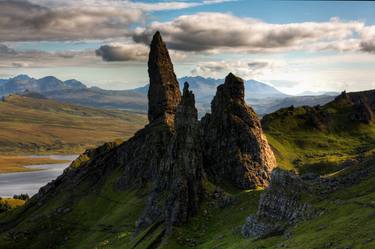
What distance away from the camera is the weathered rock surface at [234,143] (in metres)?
144

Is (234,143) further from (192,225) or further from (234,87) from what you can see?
(192,225)

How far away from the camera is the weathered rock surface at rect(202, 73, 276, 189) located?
144500 millimetres

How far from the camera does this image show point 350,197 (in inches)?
2771

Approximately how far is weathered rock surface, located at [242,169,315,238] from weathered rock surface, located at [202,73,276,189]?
5713 cm

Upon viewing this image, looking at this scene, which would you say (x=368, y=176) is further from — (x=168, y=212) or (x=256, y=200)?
(x=168, y=212)

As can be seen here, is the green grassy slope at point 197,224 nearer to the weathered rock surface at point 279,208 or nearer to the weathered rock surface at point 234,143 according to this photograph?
the weathered rock surface at point 279,208

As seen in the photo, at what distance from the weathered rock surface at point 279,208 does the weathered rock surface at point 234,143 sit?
187 feet

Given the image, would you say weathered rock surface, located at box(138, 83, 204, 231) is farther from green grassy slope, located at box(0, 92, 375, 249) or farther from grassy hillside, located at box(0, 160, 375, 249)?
grassy hillside, located at box(0, 160, 375, 249)

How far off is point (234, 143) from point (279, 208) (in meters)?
75.1

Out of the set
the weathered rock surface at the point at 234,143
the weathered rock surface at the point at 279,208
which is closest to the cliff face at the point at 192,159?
the weathered rock surface at the point at 234,143

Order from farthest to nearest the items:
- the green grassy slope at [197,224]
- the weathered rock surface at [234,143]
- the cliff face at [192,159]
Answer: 1. the weathered rock surface at [234,143]
2. the cliff face at [192,159]
3. the green grassy slope at [197,224]

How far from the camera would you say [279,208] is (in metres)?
77.6

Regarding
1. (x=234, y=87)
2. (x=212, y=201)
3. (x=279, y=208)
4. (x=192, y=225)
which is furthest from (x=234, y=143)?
(x=279, y=208)

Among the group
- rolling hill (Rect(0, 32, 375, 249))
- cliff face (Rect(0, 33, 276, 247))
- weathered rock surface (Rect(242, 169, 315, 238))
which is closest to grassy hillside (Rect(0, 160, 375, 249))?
rolling hill (Rect(0, 32, 375, 249))
